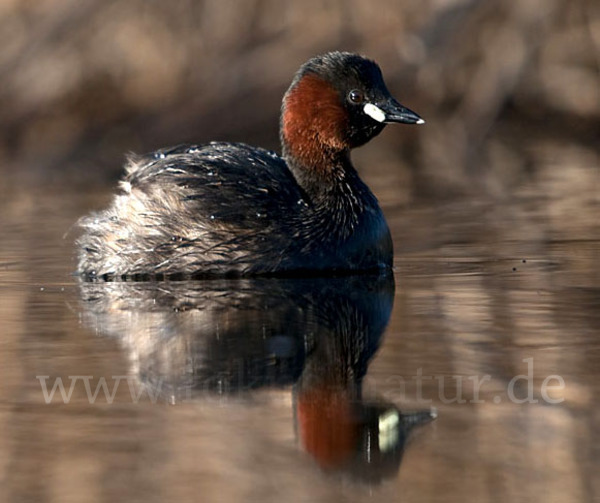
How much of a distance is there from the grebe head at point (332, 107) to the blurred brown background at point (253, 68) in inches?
205

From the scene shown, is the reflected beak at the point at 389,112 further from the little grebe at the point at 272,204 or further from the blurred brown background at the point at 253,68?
the blurred brown background at the point at 253,68

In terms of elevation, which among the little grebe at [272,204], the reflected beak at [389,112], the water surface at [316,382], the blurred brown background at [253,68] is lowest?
the water surface at [316,382]

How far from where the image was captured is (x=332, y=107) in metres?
8.18

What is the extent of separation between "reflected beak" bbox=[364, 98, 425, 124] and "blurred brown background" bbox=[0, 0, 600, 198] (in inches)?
207

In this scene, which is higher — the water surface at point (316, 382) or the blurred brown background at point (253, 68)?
the blurred brown background at point (253, 68)

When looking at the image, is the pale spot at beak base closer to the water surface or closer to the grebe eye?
the grebe eye

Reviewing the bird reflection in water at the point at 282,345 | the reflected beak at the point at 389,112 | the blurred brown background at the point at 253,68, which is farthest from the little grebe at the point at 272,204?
the blurred brown background at the point at 253,68

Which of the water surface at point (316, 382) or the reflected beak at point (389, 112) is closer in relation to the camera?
the water surface at point (316, 382)

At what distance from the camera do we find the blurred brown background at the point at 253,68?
13742 mm

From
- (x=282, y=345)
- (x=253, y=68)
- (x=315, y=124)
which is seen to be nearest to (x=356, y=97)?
(x=315, y=124)

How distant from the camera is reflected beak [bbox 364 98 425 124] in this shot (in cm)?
806

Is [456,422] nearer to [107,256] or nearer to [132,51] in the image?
[107,256]

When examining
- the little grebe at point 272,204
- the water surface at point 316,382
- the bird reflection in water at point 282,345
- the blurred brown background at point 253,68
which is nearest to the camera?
the water surface at point 316,382

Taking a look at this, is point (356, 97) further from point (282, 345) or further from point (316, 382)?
point (316, 382)
